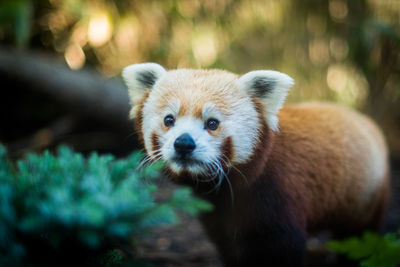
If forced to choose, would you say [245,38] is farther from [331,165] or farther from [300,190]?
[300,190]

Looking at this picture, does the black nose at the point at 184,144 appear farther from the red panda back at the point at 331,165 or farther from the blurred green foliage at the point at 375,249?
the blurred green foliage at the point at 375,249

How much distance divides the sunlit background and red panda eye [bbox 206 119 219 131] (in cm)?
293

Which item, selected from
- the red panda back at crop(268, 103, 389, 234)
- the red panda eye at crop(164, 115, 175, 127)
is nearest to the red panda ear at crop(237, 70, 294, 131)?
the red panda back at crop(268, 103, 389, 234)

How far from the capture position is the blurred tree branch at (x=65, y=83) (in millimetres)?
4945

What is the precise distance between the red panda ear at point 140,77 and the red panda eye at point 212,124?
19.5 inches

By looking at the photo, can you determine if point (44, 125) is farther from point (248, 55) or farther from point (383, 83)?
point (383, 83)

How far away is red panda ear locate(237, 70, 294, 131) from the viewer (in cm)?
202

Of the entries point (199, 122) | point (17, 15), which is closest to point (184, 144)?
point (199, 122)

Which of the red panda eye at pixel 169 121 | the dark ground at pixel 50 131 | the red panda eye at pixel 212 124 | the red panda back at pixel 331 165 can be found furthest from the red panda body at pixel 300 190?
the dark ground at pixel 50 131

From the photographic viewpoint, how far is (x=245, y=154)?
201 centimetres

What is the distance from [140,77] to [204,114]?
57 centimetres

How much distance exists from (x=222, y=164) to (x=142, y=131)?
558mm

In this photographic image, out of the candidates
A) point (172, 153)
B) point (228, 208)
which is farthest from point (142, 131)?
point (228, 208)

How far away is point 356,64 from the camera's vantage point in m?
5.57
